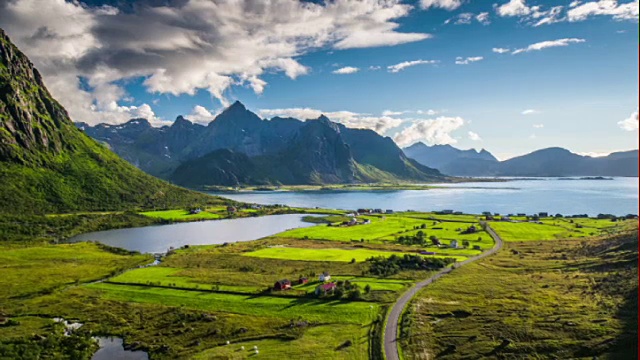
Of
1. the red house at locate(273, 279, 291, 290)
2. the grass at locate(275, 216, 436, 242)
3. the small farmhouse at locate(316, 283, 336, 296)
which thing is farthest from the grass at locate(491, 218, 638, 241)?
the red house at locate(273, 279, 291, 290)

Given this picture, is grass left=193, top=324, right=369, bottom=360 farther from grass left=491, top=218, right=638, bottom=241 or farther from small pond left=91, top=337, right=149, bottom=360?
grass left=491, top=218, right=638, bottom=241

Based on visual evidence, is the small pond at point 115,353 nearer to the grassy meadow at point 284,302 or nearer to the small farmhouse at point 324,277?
the grassy meadow at point 284,302

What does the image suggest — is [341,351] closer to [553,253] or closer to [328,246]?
[328,246]

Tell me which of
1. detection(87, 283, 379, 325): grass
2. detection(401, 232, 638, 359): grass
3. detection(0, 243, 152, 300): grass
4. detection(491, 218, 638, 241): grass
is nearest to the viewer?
detection(401, 232, 638, 359): grass

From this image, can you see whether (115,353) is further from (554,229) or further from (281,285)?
(554,229)

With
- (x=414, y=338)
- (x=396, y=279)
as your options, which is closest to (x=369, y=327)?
(x=414, y=338)

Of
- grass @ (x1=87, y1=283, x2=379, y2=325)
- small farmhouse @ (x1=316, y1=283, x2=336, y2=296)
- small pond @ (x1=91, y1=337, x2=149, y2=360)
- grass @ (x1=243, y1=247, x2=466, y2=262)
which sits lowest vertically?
small pond @ (x1=91, y1=337, x2=149, y2=360)

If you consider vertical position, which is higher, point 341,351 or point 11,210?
point 11,210
